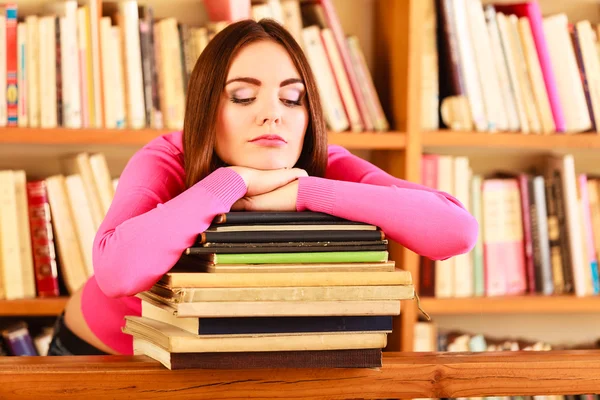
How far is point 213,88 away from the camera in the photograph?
1260 millimetres

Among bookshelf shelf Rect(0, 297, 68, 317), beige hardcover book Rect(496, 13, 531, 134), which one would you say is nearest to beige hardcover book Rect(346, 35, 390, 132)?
beige hardcover book Rect(496, 13, 531, 134)

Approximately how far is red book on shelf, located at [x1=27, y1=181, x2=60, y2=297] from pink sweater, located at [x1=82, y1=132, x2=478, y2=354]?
0.55 m

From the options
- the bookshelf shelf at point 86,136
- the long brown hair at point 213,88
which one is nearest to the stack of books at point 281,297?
the long brown hair at point 213,88

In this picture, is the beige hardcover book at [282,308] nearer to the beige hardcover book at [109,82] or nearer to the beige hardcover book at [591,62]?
the beige hardcover book at [109,82]

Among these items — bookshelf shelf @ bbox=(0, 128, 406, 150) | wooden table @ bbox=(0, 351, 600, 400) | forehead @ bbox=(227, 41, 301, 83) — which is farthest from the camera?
bookshelf shelf @ bbox=(0, 128, 406, 150)

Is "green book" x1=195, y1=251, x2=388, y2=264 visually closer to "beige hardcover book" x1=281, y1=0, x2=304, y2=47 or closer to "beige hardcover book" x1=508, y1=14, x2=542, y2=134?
"beige hardcover book" x1=281, y1=0, x2=304, y2=47

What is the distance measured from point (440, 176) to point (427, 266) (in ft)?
0.78

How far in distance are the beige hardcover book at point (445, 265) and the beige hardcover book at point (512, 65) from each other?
0.71 feet

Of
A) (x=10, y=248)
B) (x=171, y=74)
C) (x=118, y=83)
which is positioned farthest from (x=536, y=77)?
(x=10, y=248)

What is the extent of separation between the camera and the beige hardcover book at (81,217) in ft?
6.52

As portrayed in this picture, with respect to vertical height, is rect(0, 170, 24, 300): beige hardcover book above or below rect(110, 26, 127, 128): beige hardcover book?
below

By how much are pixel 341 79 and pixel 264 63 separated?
2.73 feet

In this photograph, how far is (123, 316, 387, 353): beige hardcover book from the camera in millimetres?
800

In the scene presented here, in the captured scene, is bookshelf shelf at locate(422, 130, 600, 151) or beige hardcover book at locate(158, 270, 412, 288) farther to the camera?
bookshelf shelf at locate(422, 130, 600, 151)
